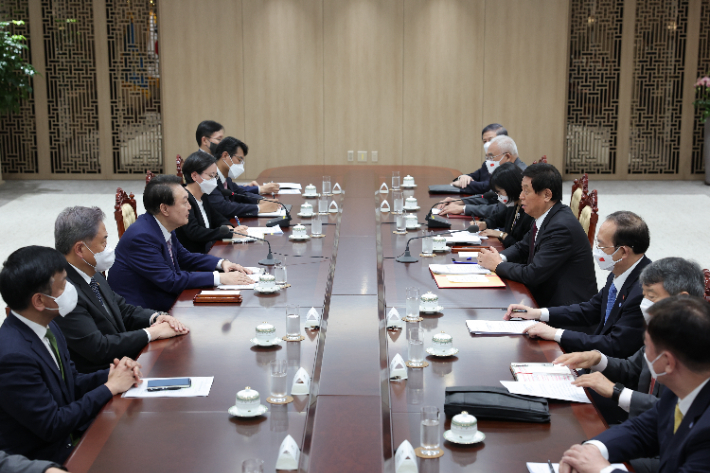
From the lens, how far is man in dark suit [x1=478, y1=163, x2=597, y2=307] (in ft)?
13.1

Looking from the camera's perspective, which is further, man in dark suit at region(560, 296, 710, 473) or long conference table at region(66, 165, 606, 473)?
long conference table at region(66, 165, 606, 473)

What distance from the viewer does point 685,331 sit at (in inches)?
78.1

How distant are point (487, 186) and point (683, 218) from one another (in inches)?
129

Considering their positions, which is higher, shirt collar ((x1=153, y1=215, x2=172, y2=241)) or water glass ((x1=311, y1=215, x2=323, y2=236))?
shirt collar ((x1=153, y1=215, x2=172, y2=241))

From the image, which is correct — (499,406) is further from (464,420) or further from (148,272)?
(148,272)

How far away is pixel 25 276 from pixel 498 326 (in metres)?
1.85

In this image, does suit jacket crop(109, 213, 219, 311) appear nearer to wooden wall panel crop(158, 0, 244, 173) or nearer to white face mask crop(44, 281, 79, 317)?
white face mask crop(44, 281, 79, 317)

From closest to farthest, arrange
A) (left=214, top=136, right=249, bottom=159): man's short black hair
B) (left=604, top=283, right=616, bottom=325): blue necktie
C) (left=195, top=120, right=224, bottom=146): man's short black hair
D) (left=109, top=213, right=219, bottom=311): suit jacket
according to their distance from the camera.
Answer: (left=604, top=283, right=616, bottom=325): blue necktie, (left=109, top=213, right=219, bottom=311): suit jacket, (left=214, top=136, right=249, bottom=159): man's short black hair, (left=195, top=120, right=224, bottom=146): man's short black hair

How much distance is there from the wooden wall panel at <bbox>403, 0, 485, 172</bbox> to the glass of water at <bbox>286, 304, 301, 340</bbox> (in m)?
8.05

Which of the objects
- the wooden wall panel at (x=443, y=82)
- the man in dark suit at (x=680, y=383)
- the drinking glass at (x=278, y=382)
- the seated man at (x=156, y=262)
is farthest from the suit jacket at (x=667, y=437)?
the wooden wall panel at (x=443, y=82)

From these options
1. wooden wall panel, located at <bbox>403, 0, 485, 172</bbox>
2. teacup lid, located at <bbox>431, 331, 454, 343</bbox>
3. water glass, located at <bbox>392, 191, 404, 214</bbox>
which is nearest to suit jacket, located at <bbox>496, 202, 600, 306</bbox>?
teacup lid, located at <bbox>431, 331, 454, 343</bbox>

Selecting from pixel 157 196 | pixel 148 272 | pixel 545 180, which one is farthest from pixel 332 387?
pixel 545 180

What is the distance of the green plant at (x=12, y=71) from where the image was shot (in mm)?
9750

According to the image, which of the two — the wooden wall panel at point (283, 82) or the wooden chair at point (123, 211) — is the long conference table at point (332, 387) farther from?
the wooden wall panel at point (283, 82)
